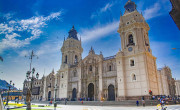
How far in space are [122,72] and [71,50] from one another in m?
21.1

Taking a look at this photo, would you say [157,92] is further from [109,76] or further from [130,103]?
[109,76]

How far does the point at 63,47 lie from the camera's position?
47844 millimetres

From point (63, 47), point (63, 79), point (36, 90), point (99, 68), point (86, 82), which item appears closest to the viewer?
point (99, 68)

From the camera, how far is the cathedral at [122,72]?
28.5m

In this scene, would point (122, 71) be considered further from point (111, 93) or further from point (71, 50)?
point (71, 50)

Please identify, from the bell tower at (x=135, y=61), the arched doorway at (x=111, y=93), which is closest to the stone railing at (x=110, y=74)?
the bell tower at (x=135, y=61)

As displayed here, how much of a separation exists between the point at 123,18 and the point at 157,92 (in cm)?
1902

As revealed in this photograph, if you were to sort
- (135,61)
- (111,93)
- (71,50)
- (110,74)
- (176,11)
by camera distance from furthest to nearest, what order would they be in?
(71,50)
(110,74)
(111,93)
(135,61)
(176,11)

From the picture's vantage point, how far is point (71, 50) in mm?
45938

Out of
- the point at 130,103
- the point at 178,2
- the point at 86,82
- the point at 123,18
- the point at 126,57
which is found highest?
the point at 123,18

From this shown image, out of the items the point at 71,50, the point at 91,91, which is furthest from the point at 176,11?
the point at 71,50

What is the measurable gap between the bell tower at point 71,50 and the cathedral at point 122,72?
101 cm

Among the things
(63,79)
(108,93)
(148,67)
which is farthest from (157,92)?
(63,79)

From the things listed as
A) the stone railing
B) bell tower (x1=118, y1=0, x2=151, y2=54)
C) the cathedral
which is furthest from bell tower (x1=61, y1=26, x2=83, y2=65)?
bell tower (x1=118, y1=0, x2=151, y2=54)
